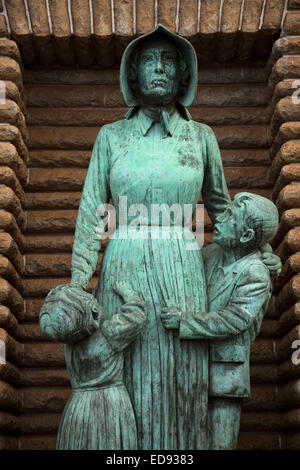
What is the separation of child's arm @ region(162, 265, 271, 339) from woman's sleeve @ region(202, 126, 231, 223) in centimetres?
69

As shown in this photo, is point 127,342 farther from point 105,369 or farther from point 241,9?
point 241,9

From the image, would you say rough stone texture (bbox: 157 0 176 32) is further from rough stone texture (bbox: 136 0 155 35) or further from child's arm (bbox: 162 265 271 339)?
child's arm (bbox: 162 265 271 339)

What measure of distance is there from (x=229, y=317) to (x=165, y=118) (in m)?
1.21

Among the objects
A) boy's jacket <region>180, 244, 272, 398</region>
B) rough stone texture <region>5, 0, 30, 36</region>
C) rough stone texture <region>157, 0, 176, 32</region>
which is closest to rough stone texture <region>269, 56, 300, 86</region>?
rough stone texture <region>157, 0, 176, 32</region>

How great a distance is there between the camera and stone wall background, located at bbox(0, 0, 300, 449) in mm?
5922

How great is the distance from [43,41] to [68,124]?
69cm

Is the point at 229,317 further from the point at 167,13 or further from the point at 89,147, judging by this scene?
the point at 167,13

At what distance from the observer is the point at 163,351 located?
4.26 meters

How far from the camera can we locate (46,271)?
6305 mm

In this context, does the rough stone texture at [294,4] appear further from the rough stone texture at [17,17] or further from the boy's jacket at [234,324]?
the boy's jacket at [234,324]

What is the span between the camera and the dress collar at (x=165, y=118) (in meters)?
4.67

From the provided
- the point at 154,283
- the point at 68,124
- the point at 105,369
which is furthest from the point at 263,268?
the point at 68,124

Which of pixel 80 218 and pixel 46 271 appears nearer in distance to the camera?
pixel 80 218
